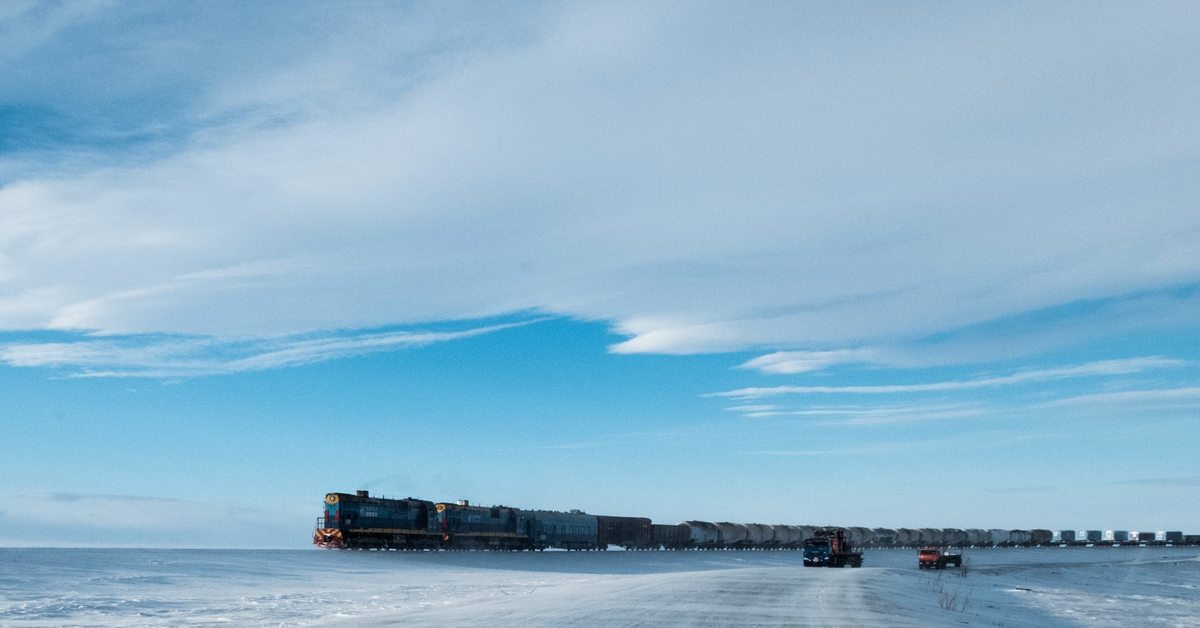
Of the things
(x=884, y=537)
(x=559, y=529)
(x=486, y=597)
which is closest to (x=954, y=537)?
(x=884, y=537)

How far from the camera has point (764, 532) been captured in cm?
10719

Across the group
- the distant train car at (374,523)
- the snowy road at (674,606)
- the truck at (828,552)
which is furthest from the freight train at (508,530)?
the snowy road at (674,606)

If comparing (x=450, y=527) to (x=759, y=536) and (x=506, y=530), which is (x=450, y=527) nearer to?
(x=506, y=530)

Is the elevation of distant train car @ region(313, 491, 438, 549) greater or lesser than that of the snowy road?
greater

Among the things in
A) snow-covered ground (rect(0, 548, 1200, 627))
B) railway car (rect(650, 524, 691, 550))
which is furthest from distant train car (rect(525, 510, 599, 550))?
snow-covered ground (rect(0, 548, 1200, 627))

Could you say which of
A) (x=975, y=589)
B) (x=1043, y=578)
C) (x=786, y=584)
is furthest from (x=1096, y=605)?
(x=1043, y=578)

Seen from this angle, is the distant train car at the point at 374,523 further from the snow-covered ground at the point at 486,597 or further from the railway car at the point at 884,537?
the railway car at the point at 884,537

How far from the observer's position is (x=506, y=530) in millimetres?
73250

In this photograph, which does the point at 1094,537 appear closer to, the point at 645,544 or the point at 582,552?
the point at 645,544

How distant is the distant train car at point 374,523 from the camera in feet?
198

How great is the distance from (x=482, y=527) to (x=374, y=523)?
10356 millimetres

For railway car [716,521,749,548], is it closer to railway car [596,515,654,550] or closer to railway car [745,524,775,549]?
railway car [745,524,775,549]

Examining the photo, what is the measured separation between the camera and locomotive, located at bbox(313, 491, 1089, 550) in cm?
6100

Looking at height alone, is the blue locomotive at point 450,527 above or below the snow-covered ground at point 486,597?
above
